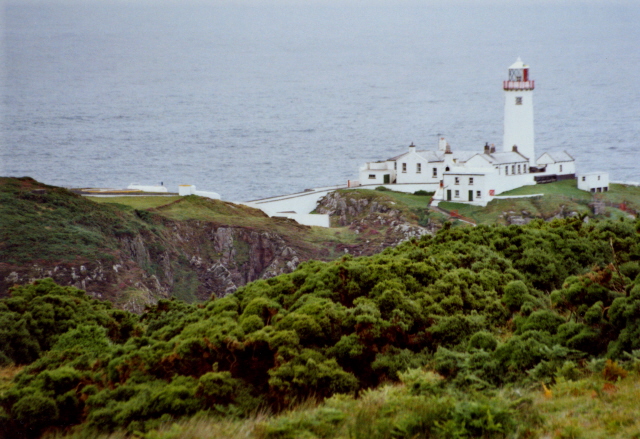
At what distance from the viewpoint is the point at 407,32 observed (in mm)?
196500

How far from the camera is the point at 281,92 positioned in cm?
14712

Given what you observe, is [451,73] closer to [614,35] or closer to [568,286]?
[614,35]

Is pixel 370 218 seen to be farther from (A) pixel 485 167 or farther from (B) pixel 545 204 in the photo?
(B) pixel 545 204

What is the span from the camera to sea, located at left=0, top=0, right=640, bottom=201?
86.1 metres

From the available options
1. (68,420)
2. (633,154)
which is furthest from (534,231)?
(633,154)

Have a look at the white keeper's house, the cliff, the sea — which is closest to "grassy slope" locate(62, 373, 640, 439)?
the cliff

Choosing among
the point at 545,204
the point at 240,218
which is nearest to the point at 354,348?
the point at 240,218

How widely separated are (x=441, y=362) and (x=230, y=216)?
3666 cm

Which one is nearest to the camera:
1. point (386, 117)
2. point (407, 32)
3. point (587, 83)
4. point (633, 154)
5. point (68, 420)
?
point (68, 420)

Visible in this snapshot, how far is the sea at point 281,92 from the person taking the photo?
86.1 meters

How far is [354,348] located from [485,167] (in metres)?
39.9

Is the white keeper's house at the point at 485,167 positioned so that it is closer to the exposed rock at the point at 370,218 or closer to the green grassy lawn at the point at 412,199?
the green grassy lawn at the point at 412,199

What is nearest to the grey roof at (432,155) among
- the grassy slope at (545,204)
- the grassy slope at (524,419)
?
the grassy slope at (545,204)

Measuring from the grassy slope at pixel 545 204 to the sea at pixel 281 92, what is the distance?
79.0ft
